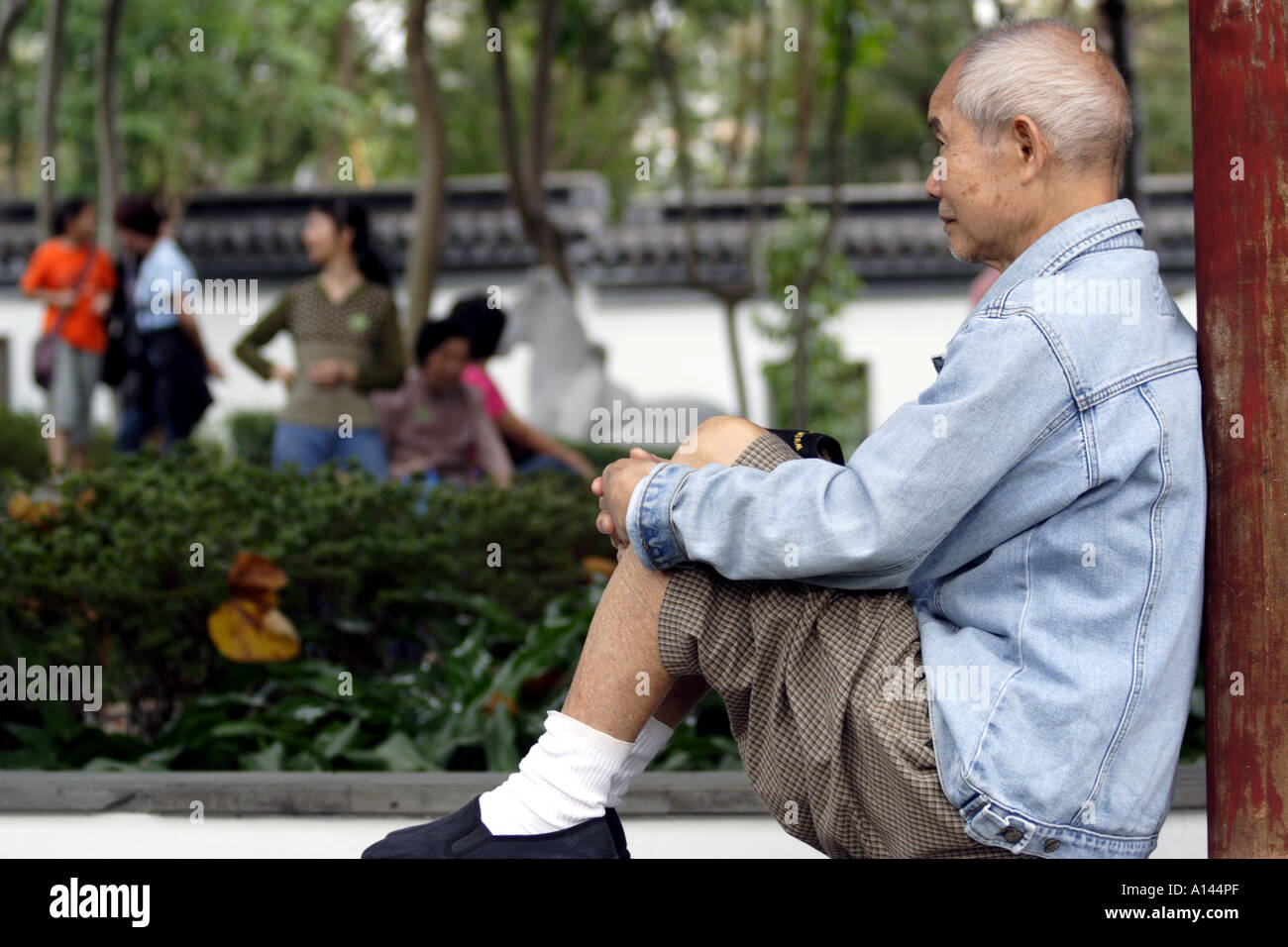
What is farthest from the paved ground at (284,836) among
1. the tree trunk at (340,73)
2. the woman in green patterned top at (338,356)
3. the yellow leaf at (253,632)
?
the tree trunk at (340,73)

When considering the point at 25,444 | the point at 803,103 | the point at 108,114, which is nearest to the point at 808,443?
the point at 25,444

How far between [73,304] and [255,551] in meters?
4.56

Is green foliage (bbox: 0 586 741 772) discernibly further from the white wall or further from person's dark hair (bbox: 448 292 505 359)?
the white wall

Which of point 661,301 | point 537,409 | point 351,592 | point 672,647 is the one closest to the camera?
point 672,647

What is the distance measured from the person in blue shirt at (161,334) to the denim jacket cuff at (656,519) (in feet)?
17.5

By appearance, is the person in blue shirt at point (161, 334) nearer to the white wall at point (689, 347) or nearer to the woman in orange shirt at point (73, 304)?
the woman in orange shirt at point (73, 304)

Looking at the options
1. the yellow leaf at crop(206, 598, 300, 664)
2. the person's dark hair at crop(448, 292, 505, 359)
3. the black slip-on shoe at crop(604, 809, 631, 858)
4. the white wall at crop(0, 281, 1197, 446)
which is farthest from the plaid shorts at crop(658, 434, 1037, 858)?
the white wall at crop(0, 281, 1197, 446)

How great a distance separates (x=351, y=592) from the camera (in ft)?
13.3

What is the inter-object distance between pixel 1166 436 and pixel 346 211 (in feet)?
13.7

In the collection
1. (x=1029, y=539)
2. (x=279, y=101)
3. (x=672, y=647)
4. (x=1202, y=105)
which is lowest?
(x=672, y=647)

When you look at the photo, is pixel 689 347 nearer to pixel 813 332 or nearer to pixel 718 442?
pixel 813 332

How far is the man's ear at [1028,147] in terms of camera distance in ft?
6.46
